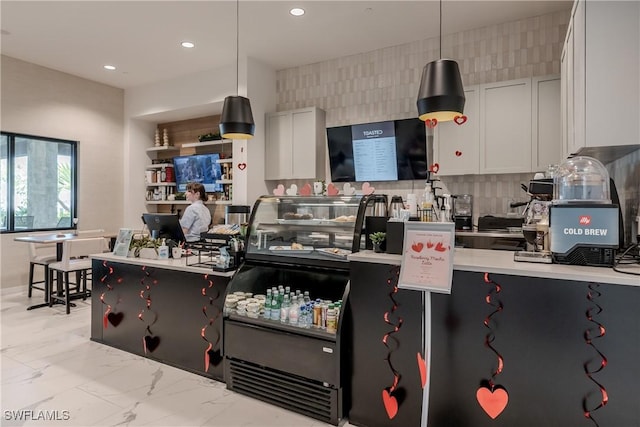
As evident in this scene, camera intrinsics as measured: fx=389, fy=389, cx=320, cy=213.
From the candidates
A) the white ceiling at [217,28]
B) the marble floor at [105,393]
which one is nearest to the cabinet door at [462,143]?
the white ceiling at [217,28]

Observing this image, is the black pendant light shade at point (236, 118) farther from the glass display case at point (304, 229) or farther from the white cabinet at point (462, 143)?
the white cabinet at point (462, 143)

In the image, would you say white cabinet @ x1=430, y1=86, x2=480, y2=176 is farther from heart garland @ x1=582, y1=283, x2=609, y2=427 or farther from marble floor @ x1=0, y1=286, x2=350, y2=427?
marble floor @ x1=0, y1=286, x2=350, y2=427

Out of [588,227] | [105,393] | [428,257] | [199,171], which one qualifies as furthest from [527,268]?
[199,171]

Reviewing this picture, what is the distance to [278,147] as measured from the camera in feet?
19.0

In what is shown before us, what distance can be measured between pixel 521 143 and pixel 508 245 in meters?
1.13

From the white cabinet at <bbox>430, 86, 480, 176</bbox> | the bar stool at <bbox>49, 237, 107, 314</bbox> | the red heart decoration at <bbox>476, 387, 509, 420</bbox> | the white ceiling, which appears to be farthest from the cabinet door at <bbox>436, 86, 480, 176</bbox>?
the bar stool at <bbox>49, 237, 107, 314</bbox>

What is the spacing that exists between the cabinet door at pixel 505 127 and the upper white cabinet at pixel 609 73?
5.53ft

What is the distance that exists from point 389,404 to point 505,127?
336 centimetres

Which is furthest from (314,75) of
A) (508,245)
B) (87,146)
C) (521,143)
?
(87,146)

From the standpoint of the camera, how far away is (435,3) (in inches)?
161

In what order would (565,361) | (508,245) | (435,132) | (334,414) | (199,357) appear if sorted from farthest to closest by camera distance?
(435,132) → (508,245) → (199,357) → (334,414) → (565,361)

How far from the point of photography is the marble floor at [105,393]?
2.45 m

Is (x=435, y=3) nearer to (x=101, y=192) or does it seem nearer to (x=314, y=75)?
(x=314, y=75)

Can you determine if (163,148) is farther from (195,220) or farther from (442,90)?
(442,90)
